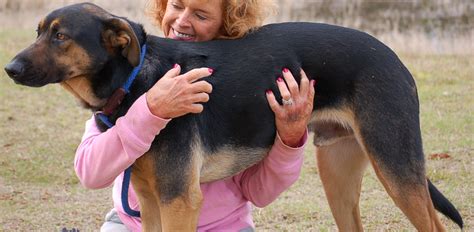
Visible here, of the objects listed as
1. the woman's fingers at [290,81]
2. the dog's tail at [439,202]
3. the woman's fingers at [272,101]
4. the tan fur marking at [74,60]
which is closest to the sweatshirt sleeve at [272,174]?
the woman's fingers at [272,101]

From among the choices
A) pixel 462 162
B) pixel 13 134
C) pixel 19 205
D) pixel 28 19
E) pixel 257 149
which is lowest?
pixel 28 19

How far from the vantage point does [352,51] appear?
4461mm

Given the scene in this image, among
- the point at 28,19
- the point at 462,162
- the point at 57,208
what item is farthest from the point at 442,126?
the point at 28,19

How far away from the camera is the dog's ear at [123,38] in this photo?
4070mm

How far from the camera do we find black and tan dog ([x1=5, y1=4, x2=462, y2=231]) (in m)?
4.18

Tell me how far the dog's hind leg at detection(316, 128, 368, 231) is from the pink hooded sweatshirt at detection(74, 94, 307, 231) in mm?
210

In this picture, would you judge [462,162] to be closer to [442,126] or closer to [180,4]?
[442,126]

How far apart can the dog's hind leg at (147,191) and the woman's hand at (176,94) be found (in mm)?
253

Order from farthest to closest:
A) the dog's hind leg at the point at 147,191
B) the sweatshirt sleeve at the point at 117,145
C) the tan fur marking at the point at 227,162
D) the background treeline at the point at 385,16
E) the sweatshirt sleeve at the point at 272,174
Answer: the background treeline at the point at 385,16
the sweatshirt sleeve at the point at 272,174
the tan fur marking at the point at 227,162
the dog's hind leg at the point at 147,191
the sweatshirt sleeve at the point at 117,145

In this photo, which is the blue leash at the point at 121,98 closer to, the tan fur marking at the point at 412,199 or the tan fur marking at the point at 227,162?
Result: the tan fur marking at the point at 227,162

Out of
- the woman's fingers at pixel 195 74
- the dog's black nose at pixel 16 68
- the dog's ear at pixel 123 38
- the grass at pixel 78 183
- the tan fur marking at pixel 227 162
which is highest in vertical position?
the dog's ear at pixel 123 38

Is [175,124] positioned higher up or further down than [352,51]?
further down

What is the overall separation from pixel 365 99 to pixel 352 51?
0.82 feet

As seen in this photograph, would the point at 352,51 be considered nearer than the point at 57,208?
Yes
